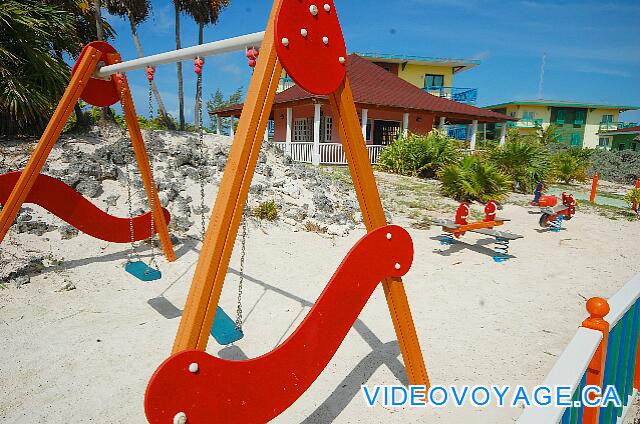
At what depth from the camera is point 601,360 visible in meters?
1.53

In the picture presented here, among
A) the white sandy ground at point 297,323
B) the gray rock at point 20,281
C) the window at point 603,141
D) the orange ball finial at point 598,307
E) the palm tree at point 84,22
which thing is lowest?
the white sandy ground at point 297,323

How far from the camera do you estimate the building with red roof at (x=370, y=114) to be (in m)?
15.2

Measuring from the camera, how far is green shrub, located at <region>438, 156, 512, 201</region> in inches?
373

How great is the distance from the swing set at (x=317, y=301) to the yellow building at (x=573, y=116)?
38440 mm

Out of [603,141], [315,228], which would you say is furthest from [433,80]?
[315,228]

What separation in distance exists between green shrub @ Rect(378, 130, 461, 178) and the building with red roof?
6.58ft

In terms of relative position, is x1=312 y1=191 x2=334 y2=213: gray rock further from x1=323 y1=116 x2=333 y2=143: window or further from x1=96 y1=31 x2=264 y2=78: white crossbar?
x1=323 y1=116 x2=333 y2=143: window

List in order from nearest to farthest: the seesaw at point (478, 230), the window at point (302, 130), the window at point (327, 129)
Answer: the seesaw at point (478, 230) → the window at point (327, 129) → the window at point (302, 130)

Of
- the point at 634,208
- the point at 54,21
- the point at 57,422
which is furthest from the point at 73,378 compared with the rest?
the point at 634,208

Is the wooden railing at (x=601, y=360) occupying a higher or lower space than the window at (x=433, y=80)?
lower

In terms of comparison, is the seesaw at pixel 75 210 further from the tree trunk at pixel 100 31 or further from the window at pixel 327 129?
the window at pixel 327 129

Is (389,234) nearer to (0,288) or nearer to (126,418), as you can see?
(126,418)

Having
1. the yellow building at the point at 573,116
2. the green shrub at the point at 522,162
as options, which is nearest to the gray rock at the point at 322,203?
the green shrub at the point at 522,162

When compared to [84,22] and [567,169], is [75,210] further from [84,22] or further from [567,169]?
[567,169]
